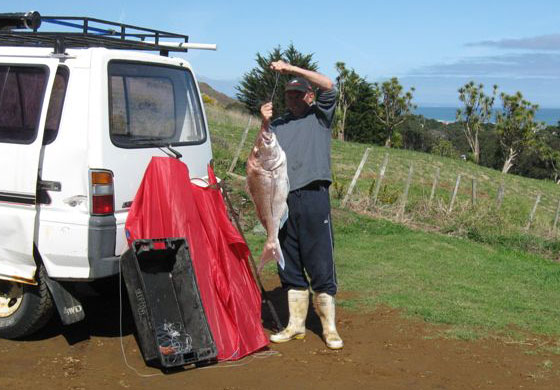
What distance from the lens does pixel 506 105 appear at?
71.6m

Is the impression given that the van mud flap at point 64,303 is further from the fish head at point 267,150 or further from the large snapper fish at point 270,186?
the fish head at point 267,150

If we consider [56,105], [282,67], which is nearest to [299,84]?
[282,67]

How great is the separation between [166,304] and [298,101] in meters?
1.84

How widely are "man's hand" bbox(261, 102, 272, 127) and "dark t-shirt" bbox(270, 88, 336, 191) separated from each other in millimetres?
340

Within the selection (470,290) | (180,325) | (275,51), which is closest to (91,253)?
(180,325)

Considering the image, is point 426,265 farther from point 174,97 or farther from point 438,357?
point 174,97

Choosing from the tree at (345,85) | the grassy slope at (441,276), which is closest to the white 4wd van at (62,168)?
the grassy slope at (441,276)

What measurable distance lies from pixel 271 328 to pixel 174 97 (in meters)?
2.15

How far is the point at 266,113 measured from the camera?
17.1 ft

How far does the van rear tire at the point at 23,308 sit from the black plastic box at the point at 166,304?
758 millimetres

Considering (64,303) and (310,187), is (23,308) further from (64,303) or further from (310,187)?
(310,187)

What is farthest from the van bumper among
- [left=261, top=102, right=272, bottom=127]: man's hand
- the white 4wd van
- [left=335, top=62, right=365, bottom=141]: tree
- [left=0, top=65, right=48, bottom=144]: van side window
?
[left=335, top=62, right=365, bottom=141]: tree

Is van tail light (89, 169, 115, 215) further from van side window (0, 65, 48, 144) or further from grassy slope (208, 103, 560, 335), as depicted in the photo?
grassy slope (208, 103, 560, 335)

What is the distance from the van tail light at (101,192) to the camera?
16.4 ft
